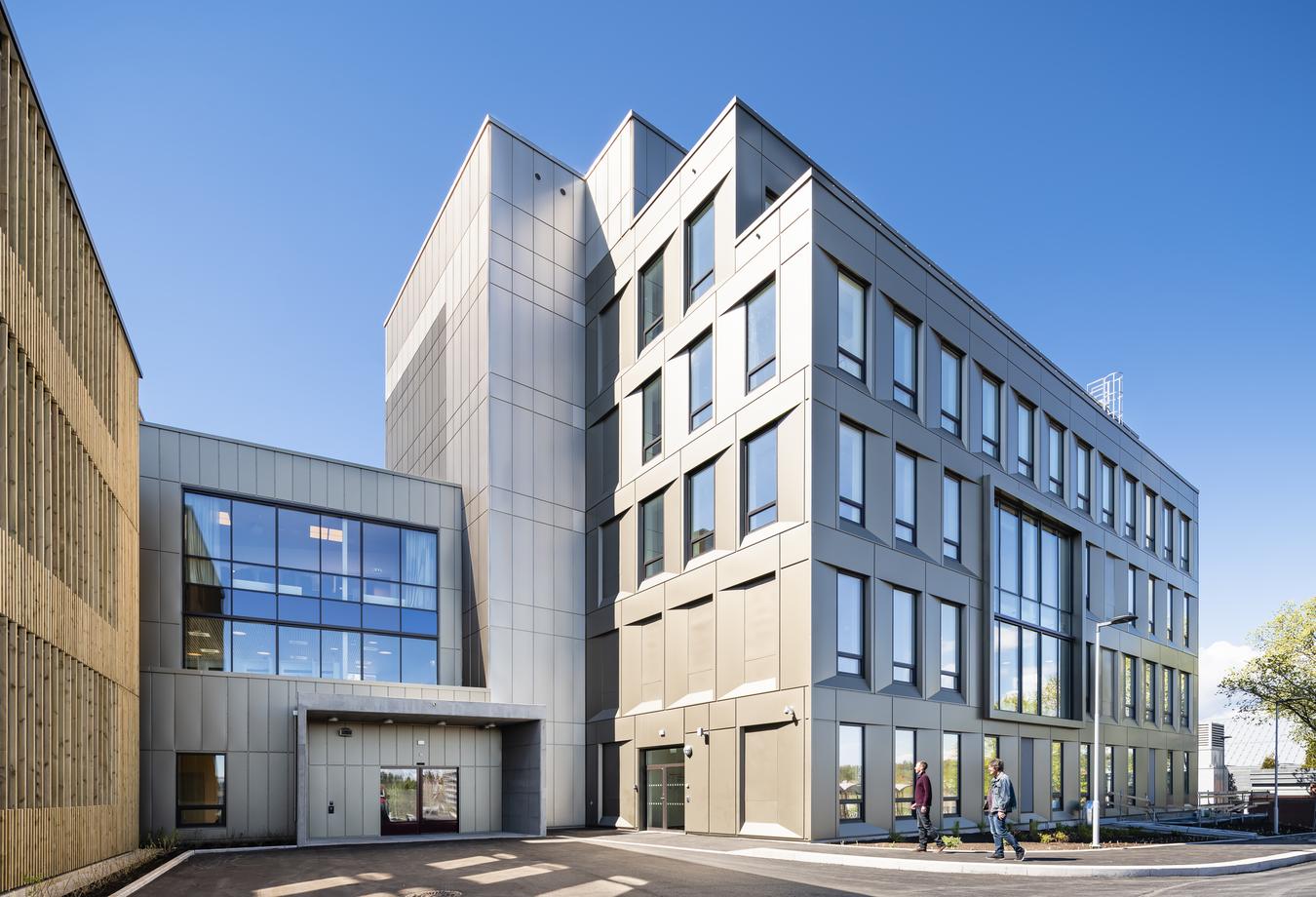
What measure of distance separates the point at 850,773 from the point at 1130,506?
21143 millimetres

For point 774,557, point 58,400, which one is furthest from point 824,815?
point 58,400

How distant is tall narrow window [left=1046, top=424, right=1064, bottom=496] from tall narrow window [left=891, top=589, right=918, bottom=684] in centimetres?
955

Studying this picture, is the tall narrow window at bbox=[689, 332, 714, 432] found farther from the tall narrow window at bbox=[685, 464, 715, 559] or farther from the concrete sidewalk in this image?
the concrete sidewalk

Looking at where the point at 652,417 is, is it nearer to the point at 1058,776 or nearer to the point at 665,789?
the point at 665,789

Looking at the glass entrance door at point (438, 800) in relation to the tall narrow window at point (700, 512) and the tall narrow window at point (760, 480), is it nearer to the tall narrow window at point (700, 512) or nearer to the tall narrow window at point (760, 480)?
the tall narrow window at point (700, 512)

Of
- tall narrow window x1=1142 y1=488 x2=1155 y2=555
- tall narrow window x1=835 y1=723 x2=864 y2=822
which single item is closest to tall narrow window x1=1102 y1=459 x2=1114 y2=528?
tall narrow window x1=1142 y1=488 x2=1155 y2=555

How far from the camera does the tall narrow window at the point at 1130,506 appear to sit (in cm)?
3559

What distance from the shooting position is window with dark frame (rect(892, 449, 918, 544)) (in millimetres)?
23234

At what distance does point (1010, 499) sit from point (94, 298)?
912 inches

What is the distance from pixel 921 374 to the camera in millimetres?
24547

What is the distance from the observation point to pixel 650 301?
91.4 ft

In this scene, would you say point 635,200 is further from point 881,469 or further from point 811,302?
point 881,469

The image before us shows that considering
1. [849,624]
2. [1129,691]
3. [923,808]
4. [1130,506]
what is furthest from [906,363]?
[1129,691]

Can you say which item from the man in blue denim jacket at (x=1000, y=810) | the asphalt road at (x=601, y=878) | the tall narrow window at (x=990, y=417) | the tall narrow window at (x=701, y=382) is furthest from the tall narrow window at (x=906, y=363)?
the asphalt road at (x=601, y=878)
